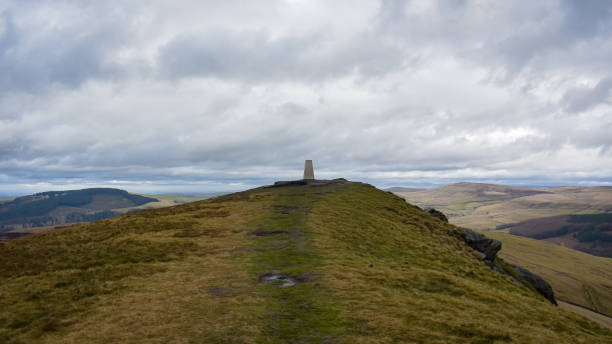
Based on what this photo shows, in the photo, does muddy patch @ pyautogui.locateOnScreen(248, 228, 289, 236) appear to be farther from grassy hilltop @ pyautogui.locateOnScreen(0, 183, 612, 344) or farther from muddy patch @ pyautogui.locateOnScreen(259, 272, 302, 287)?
muddy patch @ pyautogui.locateOnScreen(259, 272, 302, 287)

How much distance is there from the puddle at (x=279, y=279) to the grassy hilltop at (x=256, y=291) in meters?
0.18

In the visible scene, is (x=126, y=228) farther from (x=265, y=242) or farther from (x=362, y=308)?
(x=362, y=308)

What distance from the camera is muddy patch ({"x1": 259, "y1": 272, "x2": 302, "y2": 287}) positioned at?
86.4 feet

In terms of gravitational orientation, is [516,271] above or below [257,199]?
below

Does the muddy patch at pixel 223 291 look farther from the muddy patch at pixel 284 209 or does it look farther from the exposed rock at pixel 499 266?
the exposed rock at pixel 499 266

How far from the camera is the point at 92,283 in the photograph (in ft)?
88.2

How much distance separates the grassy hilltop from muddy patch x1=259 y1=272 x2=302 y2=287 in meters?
0.18

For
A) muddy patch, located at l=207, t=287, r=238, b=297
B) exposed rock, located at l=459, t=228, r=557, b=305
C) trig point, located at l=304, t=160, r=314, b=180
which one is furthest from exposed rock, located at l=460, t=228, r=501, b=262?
muddy patch, located at l=207, t=287, r=238, b=297

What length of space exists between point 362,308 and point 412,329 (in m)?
3.88

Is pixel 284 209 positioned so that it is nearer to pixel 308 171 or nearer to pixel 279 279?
pixel 279 279

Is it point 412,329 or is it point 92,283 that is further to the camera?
point 92,283

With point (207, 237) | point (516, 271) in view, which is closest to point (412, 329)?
point (207, 237)

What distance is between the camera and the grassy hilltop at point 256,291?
706 inches

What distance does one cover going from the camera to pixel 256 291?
80.3 feet
